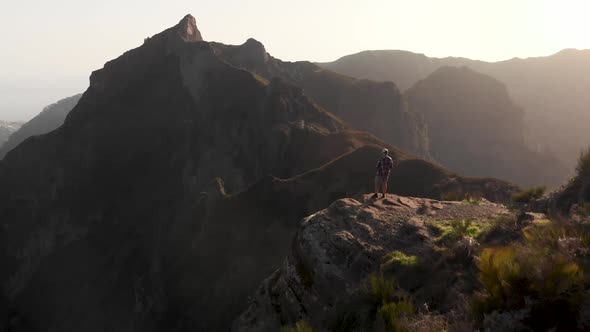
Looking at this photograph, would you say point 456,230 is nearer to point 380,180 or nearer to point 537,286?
point 380,180

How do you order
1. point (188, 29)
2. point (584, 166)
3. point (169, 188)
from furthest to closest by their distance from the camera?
point (188, 29) → point (169, 188) → point (584, 166)

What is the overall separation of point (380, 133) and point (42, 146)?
75.6 m

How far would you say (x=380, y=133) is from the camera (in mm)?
103125

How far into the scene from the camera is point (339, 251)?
41.8 ft

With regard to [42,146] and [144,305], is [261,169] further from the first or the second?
[42,146]

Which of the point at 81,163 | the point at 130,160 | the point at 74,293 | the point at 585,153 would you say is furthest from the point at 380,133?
the point at 585,153

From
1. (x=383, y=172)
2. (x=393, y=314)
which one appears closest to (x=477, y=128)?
(x=383, y=172)

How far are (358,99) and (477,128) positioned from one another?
1785 inches

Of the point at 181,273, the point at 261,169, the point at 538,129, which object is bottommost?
the point at 538,129

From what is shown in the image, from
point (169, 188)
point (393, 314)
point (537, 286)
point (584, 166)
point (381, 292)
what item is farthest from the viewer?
point (169, 188)

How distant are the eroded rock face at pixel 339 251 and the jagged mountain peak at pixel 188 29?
8977 centimetres

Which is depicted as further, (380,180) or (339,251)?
(380,180)

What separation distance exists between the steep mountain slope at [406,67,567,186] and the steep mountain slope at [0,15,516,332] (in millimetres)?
66263

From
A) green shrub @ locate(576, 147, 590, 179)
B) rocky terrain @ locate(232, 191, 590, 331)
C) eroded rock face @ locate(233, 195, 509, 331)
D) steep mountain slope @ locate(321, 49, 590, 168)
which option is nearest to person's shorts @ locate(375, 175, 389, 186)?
rocky terrain @ locate(232, 191, 590, 331)
